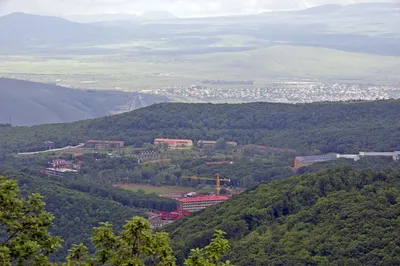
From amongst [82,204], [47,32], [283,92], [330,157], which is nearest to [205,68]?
[283,92]

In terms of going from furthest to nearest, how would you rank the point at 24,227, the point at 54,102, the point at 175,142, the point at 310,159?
the point at 54,102, the point at 175,142, the point at 310,159, the point at 24,227

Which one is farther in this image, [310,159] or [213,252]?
[310,159]

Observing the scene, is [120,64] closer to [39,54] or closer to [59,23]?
[39,54]

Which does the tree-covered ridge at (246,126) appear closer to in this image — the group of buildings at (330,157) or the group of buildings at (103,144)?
the group of buildings at (103,144)

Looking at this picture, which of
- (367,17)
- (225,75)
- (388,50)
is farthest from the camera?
(367,17)

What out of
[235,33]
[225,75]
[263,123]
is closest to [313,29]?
[235,33]

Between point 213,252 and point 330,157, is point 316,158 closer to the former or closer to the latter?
point 330,157

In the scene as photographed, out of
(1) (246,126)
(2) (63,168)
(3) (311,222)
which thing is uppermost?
(3) (311,222)

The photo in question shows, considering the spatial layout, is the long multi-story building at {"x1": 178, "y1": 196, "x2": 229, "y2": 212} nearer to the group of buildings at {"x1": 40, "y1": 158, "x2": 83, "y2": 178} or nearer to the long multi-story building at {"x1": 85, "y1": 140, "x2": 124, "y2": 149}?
the group of buildings at {"x1": 40, "y1": 158, "x2": 83, "y2": 178}
